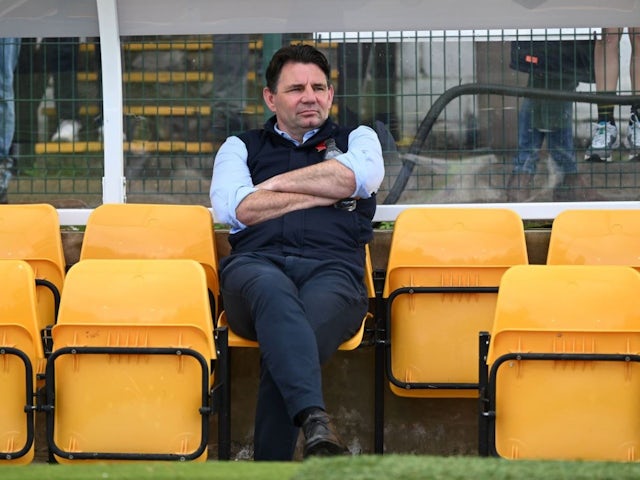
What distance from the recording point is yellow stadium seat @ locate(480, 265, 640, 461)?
4516 mm

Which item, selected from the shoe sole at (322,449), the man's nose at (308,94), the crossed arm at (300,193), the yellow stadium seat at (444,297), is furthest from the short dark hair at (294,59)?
the shoe sole at (322,449)

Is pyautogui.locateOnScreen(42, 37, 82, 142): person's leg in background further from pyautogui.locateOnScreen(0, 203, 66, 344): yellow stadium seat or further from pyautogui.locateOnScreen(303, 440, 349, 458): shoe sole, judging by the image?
pyautogui.locateOnScreen(303, 440, 349, 458): shoe sole

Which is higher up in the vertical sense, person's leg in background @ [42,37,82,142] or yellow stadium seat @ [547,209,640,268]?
person's leg in background @ [42,37,82,142]

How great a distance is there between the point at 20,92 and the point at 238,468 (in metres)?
3.55

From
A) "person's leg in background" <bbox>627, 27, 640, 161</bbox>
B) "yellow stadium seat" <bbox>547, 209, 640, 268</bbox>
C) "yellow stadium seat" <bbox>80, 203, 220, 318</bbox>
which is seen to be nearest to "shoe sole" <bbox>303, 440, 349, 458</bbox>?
"yellow stadium seat" <bbox>80, 203, 220, 318</bbox>

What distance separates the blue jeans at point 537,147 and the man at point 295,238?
3.37 ft

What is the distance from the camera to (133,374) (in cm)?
461

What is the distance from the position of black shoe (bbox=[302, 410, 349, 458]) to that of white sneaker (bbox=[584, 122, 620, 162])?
2.51m

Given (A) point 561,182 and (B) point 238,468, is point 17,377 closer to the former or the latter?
(B) point 238,468

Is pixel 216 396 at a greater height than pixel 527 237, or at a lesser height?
lesser

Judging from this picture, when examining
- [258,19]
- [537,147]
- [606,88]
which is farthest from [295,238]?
[606,88]

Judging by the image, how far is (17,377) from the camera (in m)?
4.65

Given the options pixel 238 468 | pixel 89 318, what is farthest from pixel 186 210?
pixel 238 468

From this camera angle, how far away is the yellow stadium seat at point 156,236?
550 centimetres
